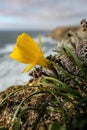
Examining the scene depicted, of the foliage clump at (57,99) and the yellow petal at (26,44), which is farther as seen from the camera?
the yellow petal at (26,44)

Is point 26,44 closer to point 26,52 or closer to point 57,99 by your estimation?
point 26,52

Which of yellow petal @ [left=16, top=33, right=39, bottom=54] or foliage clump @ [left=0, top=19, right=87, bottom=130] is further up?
yellow petal @ [left=16, top=33, right=39, bottom=54]

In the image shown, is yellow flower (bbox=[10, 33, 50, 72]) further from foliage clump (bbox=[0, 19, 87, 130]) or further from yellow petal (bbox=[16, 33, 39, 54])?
foliage clump (bbox=[0, 19, 87, 130])

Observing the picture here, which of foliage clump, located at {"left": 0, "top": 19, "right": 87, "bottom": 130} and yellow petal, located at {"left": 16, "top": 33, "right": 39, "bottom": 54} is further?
yellow petal, located at {"left": 16, "top": 33, "right": 39, "bottom": 54}

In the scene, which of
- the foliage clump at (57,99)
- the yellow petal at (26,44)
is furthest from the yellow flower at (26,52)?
the foliage clump at (57,99)

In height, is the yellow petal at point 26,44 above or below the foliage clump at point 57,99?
above

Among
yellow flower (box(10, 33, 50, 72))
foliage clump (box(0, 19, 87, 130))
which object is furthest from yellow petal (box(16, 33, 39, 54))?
foliage clump (box(0, 19, 87, 130))

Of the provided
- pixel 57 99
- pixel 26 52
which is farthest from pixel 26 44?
pixel 57 99

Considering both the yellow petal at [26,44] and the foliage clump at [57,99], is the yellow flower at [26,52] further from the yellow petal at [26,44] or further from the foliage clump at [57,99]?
the foliage clump at [57,99]
